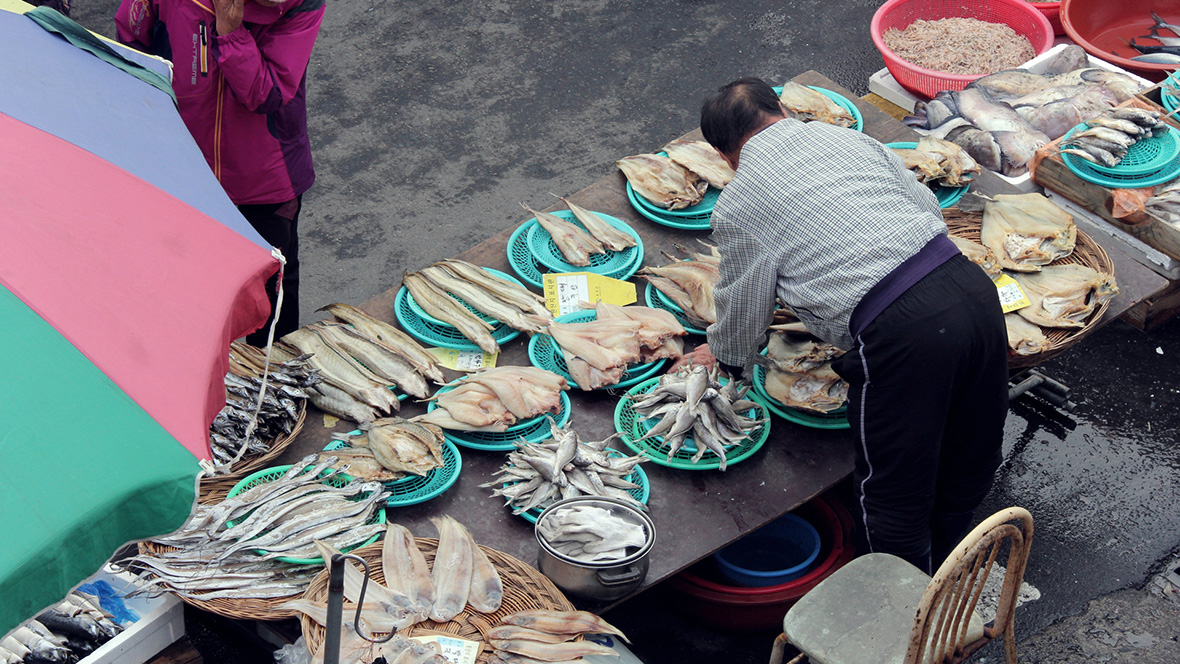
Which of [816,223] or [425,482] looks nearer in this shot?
[816,223]

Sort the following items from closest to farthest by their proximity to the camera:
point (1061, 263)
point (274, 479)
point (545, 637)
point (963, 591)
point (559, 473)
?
1. point (963, 591)
2. point (545, 637)
3. point (559, 473)
4. point (274, 479)
5. point (1061, 263)

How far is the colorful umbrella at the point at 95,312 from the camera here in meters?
1.89

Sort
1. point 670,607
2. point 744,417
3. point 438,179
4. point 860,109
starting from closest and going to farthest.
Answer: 1. point 744,417
2. point 670,607
3. point 860,109
4. point 438,179

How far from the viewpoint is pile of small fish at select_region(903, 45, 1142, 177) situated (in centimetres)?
509

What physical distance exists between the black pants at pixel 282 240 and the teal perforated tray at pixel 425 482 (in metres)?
1.24

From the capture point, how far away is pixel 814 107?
5094 millimetres

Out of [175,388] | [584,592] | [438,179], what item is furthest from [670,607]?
[438,179]

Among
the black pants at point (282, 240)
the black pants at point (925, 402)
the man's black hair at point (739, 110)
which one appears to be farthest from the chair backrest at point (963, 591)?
the black pants at point (282, 240)

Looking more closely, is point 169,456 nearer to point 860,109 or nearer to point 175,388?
point 175,388

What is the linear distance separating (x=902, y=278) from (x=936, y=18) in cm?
432

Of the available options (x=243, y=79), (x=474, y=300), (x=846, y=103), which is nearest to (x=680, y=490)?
(x=474, y=300)

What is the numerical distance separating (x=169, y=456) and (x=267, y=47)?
252 centimetres

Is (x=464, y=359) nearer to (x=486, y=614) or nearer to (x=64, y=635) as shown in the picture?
(x=486, y=614)

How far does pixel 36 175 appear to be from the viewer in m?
2.29
